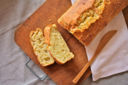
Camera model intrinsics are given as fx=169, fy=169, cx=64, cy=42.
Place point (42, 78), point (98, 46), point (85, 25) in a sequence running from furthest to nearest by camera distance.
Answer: point (42, 78)
point (98, 46)
point (85, 25)

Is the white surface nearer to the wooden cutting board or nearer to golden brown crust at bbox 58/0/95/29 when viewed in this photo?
the wooden cutting board

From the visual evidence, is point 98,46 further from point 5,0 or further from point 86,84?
point 5,0

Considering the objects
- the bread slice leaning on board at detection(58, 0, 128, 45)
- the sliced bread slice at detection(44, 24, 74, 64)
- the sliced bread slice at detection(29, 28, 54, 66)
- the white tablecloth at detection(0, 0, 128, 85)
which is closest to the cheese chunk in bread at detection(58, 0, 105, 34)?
the bread slice leaning on board at detection(58, 0, 128, 45)

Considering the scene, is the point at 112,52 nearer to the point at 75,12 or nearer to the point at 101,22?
the point at 101,22

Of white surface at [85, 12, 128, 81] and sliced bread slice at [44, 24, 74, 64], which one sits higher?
sliced bread slice at [44, 24, 74, 64]

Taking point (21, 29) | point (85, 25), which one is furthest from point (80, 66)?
point (21, 29)

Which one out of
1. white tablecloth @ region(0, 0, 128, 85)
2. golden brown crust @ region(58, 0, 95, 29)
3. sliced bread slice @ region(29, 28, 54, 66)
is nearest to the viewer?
golden brown crust @ region(58, 0, 95, 29)
